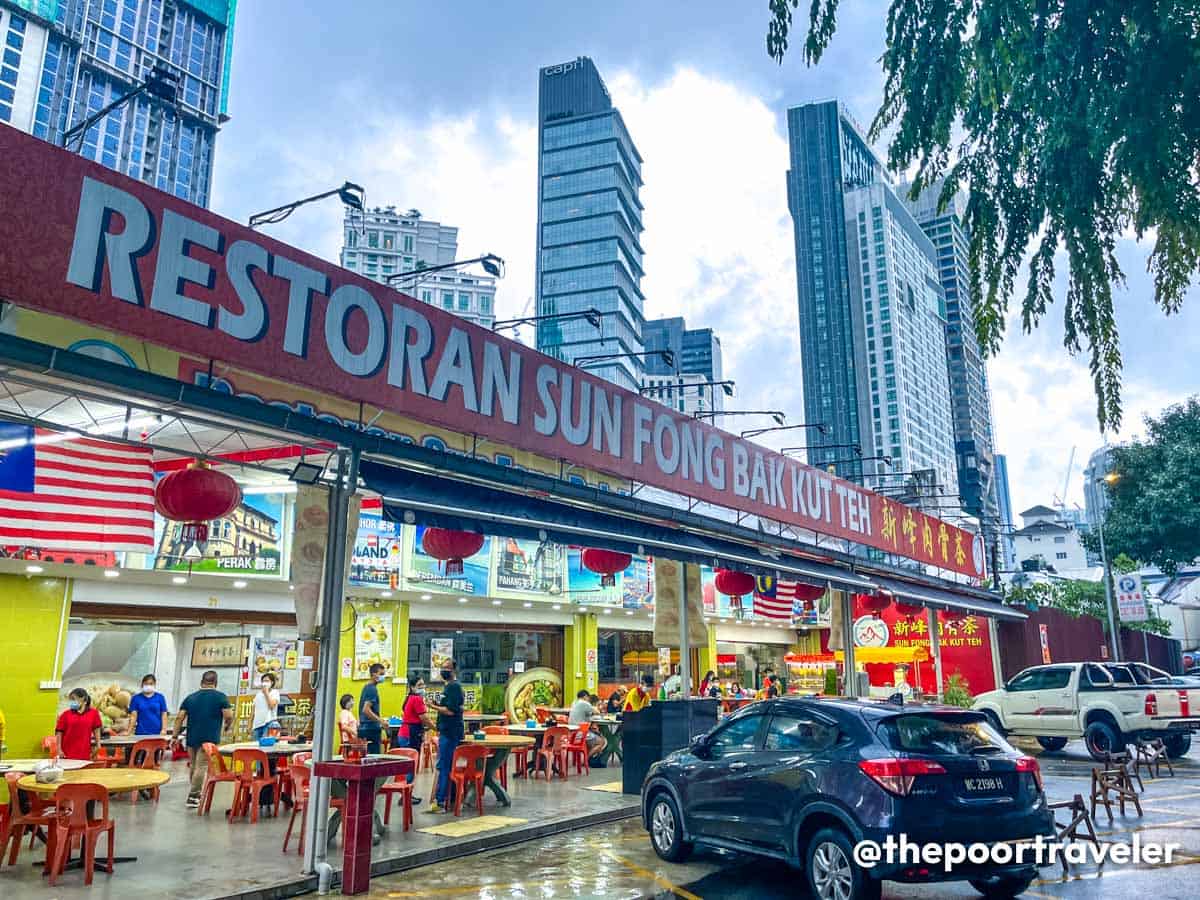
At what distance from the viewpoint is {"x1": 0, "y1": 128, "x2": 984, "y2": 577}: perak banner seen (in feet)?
22.4

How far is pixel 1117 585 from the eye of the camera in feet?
113

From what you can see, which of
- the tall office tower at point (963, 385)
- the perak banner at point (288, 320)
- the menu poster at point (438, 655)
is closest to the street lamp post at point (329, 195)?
the perak banner at point (288, 320)

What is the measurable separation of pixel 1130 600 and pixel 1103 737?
58.1 feet

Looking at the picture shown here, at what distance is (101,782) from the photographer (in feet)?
28.0

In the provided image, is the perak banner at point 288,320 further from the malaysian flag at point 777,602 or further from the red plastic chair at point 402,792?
the malaysian flag at point 777,602

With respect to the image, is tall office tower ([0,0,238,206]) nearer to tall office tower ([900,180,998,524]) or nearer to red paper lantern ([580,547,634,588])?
red paper lantern ([580,547,634,588])

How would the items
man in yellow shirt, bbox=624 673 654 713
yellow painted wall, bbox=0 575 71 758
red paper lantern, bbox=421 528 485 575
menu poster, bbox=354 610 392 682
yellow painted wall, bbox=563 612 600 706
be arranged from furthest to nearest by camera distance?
yellow painted wall, bbox=563 612 600 706, menu poster, bbox=354 610 392 682, man in yellow shirt, bbox=624 673 654 713, yellow painted wall, bbox=0 575 71 758, red paper lantern, bbox=421 528 485 575

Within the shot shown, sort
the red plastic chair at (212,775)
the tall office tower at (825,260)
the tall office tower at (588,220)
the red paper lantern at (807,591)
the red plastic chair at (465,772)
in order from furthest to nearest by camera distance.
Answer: the tall office tower at (825,260), the tall office tower at (588,220), the red paper lantern at (807,591), the red plastic chair at (465,772), the red plastic chair at (212,775)

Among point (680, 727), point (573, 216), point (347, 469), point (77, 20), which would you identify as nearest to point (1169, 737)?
point (680, 727)

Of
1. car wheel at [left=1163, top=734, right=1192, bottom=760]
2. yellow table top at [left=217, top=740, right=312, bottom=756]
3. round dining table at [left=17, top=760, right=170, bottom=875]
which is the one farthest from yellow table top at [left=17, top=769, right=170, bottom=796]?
car wheel at [left=1163, top=734, right=1192, bottom=760]

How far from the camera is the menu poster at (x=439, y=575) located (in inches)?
751

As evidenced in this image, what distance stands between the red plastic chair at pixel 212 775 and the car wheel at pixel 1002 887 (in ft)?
28.7

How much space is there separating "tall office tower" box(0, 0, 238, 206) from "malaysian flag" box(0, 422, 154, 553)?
12669cm

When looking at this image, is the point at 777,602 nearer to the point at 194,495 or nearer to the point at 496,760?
the point at 496,760
